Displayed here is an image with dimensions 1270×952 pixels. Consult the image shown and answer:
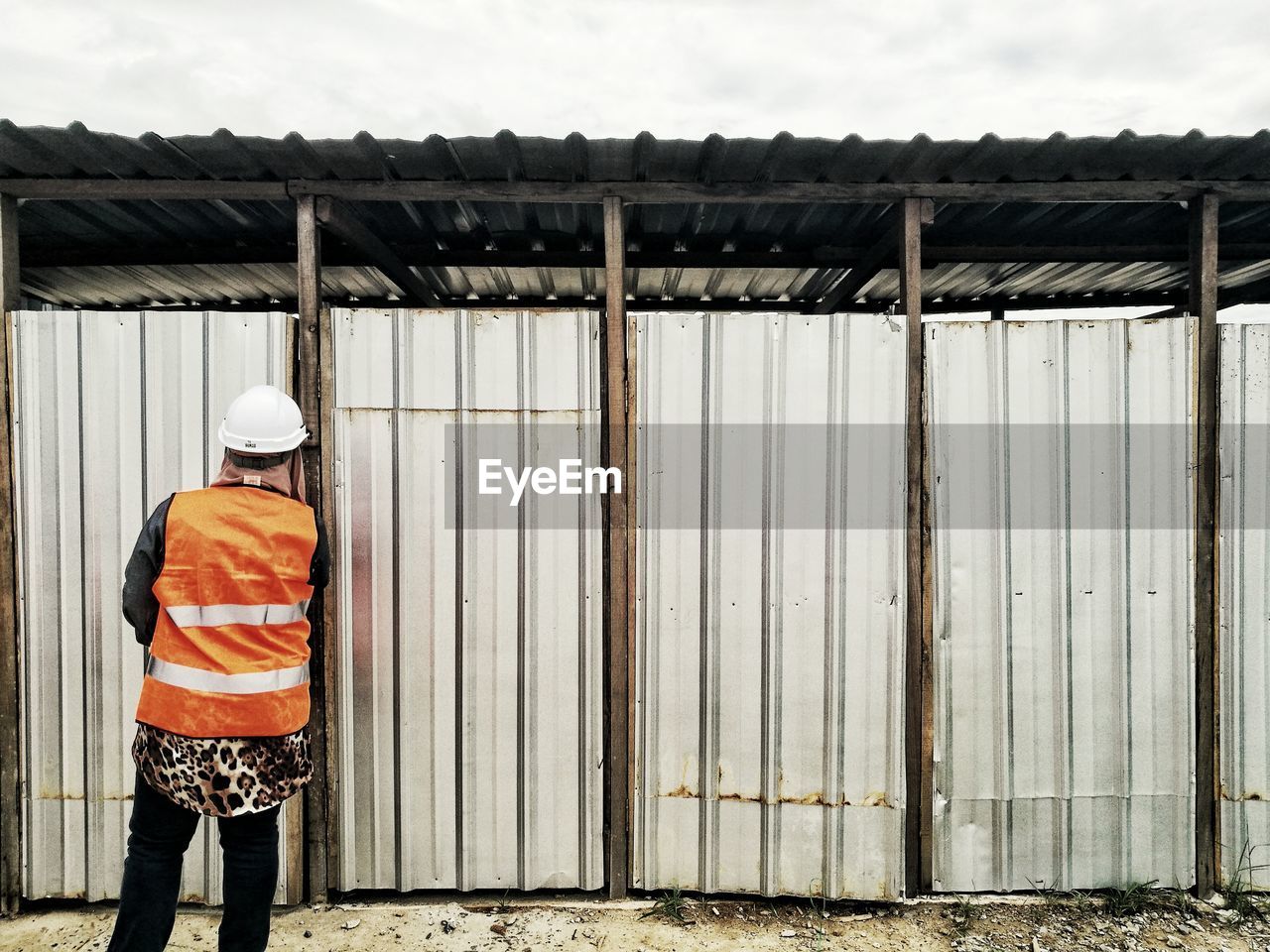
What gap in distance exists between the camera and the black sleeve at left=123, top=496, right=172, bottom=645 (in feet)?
7.69

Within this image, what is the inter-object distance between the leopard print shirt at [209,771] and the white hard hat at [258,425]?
1.14 m

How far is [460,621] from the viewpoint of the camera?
10.5ft

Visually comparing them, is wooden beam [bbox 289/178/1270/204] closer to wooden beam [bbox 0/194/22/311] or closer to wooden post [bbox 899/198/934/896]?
wooden post [bbox 899/198/934/896]

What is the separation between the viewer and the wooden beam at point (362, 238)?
3.11m

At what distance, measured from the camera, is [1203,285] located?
3.20 metres

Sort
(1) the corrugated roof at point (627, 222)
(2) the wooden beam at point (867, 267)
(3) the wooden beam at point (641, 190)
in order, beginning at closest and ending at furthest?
(1) the corrugated roof at point (627, 222) < (3) the wooden beam at point (641, 190) < (2) the wooden beam at point (867, 267)

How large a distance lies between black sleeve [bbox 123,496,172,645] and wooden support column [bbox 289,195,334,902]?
80cm

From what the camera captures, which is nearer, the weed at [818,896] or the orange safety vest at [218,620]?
the orange safety vest at [218,620]

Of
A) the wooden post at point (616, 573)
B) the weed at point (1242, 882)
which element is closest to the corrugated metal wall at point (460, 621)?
the wooden post at point (616, 573)

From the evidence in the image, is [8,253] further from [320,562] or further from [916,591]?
[916,591]

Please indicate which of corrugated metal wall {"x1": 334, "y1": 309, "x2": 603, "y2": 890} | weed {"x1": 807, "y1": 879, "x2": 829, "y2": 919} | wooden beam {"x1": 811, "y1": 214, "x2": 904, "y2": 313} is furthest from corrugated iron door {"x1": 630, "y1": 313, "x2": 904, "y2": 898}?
wooden beam {"x1": 811, "y1": 214, "x2": 904, "y2": 313}

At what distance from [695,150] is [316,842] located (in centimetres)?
399

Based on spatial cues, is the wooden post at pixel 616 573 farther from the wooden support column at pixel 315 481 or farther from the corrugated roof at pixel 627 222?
the wooden support column at pixel 315 481

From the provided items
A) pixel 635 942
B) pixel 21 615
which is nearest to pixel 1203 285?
pixel 635 942
